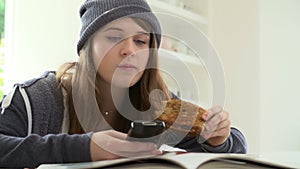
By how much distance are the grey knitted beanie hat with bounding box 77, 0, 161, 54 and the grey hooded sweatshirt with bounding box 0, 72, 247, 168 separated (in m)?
0.14

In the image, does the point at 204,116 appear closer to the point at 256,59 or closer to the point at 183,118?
the point at 183,118

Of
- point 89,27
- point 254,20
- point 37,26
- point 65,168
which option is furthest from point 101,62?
point 254,20

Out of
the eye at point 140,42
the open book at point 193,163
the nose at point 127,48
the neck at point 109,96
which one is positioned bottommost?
the open book at point 193,163

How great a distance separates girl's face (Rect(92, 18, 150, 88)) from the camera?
2.69 ft

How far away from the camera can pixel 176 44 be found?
70.0 inches

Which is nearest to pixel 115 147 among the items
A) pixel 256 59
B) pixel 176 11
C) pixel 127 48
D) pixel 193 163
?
pixel 193 163

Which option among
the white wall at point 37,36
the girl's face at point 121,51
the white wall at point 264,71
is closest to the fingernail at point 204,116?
the girl's face at point 121,51

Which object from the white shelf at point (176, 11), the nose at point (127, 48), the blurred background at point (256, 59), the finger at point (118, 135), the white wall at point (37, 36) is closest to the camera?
the finger at point (118, 135)

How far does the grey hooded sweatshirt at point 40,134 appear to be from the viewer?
1.88 feet

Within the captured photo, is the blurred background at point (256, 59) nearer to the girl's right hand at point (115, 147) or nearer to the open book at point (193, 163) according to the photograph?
the girl's right hand at point (115, 147)

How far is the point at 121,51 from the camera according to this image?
2.68 ft

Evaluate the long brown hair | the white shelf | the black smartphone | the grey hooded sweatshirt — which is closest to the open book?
the black smartphone

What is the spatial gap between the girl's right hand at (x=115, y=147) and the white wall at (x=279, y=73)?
1.43 m

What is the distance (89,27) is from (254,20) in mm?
1197
